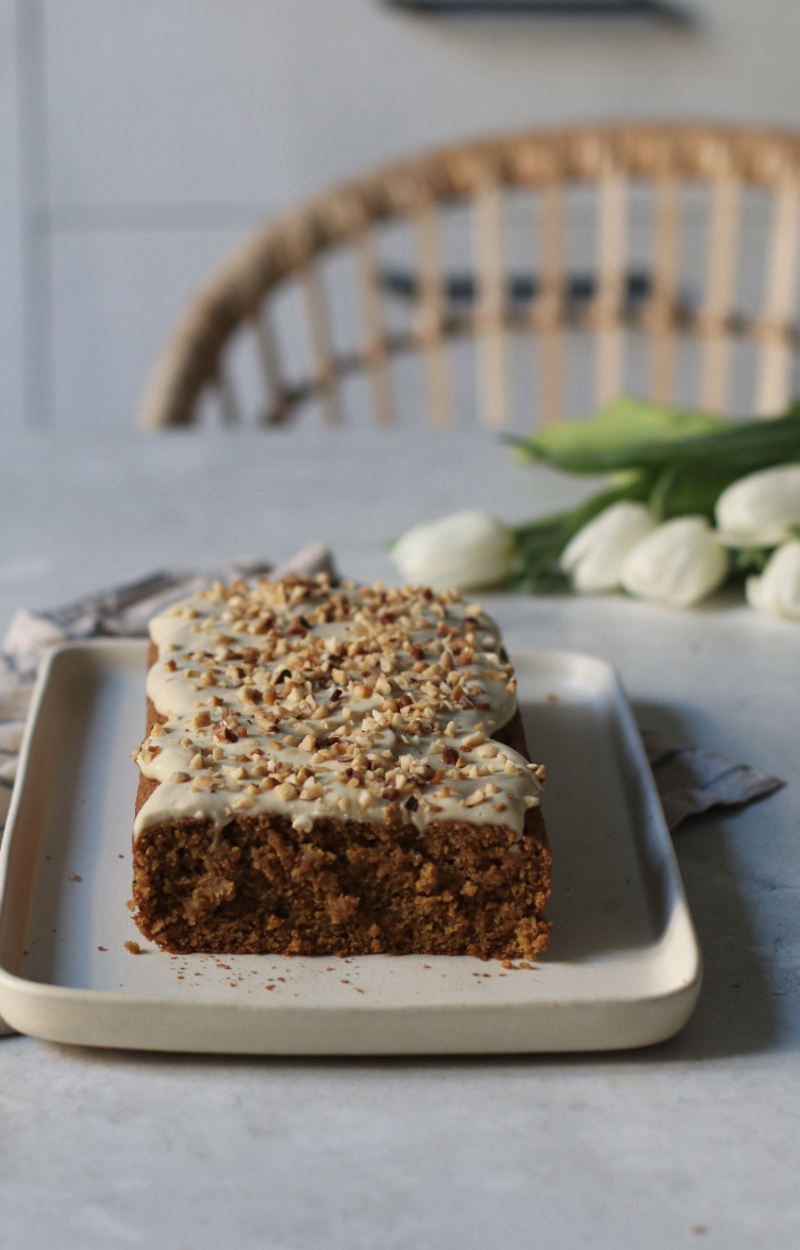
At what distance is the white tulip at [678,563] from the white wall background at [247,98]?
1959 mm

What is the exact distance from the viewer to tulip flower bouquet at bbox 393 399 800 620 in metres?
1.25

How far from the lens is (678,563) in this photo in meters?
1.25

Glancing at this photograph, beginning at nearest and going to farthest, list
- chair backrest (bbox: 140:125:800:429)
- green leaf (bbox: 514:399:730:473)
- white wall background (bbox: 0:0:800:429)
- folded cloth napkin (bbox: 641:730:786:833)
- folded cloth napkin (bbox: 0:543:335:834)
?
folded cloth napkin (bbox: 641:730:786:833) → folded cloth napkin (bbox: 0:543:335:834) → green leaf (bbox: 514:399:730:473) → chair backrest (bbox: 140:125:800:429) → white wall background (bbox: 0:0:800:429)

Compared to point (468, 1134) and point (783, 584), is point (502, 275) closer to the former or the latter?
point (783, 584)

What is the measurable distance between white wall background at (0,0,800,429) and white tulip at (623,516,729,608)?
Result: 1959mm

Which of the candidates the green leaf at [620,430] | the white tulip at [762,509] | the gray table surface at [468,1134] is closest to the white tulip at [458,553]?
the green leaf at [620,430]

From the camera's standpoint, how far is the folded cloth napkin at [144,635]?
0.94m

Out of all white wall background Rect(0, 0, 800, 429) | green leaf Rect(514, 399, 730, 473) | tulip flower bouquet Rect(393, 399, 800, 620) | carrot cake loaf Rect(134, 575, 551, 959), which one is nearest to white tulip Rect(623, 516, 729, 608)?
tulip flower bouquet Rect(393, 399, 800, 620)

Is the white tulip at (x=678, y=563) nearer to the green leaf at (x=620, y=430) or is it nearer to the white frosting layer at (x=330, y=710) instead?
the green leaf at (x=620, y=430)

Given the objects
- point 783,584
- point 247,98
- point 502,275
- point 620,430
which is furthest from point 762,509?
point 247,98

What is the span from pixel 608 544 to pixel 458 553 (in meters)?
0.15

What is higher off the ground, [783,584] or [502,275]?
[502,275]

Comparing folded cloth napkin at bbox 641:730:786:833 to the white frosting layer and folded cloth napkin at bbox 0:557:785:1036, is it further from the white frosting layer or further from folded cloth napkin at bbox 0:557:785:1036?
the white frosting layer

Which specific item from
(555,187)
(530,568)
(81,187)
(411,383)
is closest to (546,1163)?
(530,568)
